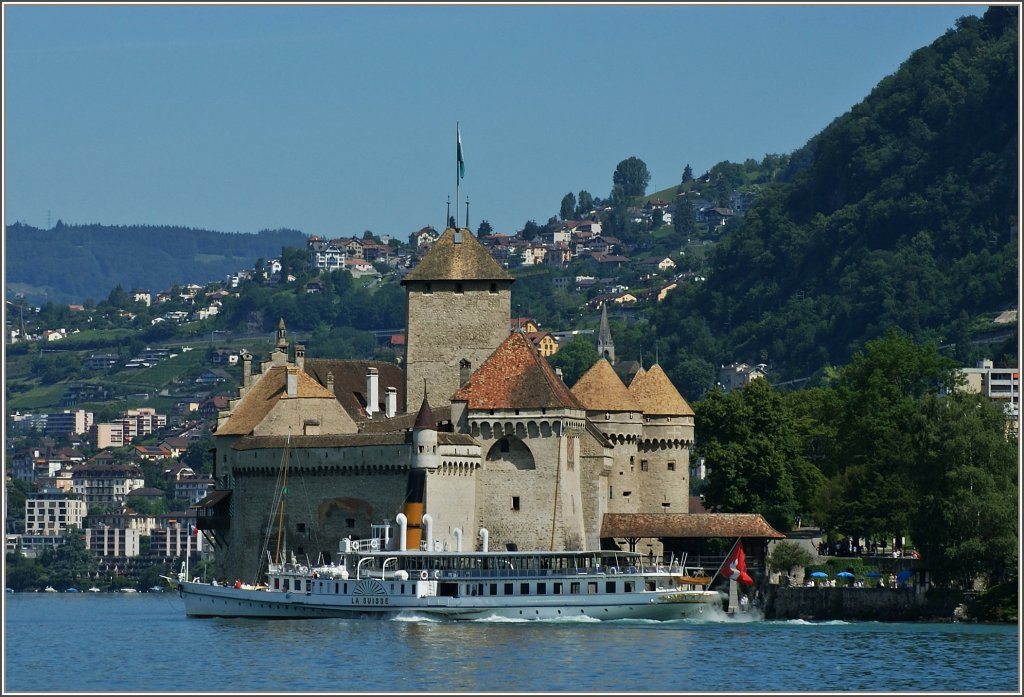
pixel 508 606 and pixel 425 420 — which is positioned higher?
pixel 425 420

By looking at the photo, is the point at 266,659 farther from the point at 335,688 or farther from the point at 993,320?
the point at 993,320

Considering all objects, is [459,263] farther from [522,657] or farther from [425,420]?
[522,657]

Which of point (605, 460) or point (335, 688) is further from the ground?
point (605, 460)

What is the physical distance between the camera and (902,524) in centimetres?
8625

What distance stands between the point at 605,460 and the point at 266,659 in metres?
22.5

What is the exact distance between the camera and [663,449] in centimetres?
8919

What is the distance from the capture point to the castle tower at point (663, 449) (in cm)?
8856

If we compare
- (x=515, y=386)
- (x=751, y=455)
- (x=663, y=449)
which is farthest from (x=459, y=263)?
(x=751, y=455)

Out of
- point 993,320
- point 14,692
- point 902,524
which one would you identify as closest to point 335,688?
point 14,692

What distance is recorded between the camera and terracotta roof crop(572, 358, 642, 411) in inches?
3445

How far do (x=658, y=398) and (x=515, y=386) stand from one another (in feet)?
27.6

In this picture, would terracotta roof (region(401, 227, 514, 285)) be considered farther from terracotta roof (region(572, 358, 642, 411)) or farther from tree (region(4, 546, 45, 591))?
tree (region(4, 546, 45, 591))

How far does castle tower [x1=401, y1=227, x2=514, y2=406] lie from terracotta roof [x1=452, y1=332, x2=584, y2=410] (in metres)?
5.50

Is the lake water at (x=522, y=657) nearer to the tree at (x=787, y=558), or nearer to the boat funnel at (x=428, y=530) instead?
the boat funnel at (x=428, y=530)
